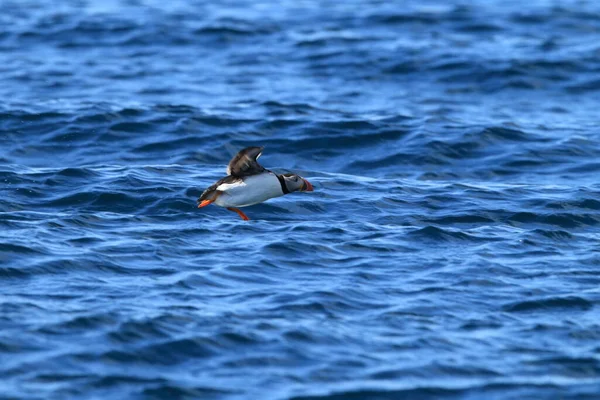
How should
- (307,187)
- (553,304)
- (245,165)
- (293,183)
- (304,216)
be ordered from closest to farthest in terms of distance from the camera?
(553,304), (245,165), (293,183), (307,187), (304,216)

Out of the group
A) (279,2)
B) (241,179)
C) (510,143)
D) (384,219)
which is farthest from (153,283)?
(279,2)

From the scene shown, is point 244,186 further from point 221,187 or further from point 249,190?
point 221,187

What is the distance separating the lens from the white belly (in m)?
12.2

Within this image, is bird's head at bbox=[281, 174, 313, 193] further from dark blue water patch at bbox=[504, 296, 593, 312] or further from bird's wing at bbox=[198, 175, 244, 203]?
dark blue water patch at bbox=[504, 296, 593, 312]

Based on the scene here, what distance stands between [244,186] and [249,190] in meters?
0.07

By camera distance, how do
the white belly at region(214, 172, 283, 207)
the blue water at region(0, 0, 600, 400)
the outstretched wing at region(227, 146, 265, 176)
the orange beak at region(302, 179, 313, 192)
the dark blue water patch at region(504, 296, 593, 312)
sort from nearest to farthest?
the blue water at region(0, 0, 600, 400) < the dark blue water patch at region(504, 296, 593, 312) < the white belly at region(214, 172, 283, 207) < the outstretched wing at region(227, 146, 265, 176) < the orange beak at region(302, 179, 313, 192)

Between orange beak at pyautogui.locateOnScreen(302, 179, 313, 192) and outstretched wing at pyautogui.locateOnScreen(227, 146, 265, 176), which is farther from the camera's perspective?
orange beak at pyautogui.locateOnScreen(302, 179, 313, 192)

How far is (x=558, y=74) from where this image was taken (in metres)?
22.8

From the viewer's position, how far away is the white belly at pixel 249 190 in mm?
12164

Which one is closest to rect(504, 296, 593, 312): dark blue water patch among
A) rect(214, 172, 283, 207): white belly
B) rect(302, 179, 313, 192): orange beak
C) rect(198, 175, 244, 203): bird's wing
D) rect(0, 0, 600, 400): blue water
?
rect(0, 0, 600, 400): blue water

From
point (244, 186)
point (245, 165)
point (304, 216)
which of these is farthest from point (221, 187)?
point (304, 216)

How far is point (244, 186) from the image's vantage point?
480 inches

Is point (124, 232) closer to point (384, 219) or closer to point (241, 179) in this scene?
point (241, 179)

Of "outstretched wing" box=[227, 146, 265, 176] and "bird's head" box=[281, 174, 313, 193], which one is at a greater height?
"outstretched wing" box=[227, 146, 265, 176]
